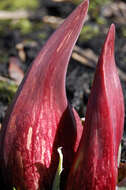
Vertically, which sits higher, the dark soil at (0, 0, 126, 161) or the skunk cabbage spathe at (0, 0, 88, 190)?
the dark soil at (0, 0, 126, 161)

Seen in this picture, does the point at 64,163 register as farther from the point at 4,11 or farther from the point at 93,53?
the point at 4,11

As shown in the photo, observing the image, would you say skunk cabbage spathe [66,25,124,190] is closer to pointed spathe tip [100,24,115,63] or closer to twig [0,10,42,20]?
pointed spathe tip [100,24,115,63]

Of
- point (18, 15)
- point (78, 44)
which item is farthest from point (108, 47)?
point (18, 15)

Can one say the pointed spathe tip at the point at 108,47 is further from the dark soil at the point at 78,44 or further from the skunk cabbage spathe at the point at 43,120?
the dark soil at the point at 78,44

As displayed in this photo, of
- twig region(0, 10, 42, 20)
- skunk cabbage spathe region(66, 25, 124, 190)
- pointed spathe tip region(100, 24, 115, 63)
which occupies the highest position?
twig region(0, 10, 42, 20)

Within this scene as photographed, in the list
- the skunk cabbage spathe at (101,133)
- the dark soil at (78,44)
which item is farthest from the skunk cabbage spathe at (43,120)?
the dark soil at (78,44)

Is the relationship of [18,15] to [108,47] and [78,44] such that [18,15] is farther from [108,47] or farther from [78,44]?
[108,47]

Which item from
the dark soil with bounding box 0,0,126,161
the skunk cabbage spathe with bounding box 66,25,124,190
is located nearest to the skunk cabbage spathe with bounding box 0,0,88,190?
the skunk cabbage spathe with bounding box 66,25,124,190

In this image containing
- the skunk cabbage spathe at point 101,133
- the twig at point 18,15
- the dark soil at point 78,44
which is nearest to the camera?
the skunk cabbage spathe at point 101,133
